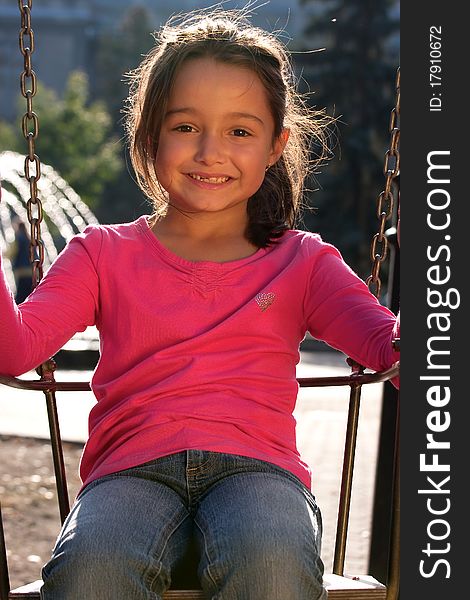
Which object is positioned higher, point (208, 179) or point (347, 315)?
point (208, 179)

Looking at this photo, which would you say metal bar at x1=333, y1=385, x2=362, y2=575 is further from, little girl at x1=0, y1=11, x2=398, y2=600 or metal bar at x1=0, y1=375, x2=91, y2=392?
metal bar at x1=0, y1=375, x2=91, y2=392

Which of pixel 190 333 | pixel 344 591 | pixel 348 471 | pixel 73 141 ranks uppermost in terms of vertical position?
pixel 73 141

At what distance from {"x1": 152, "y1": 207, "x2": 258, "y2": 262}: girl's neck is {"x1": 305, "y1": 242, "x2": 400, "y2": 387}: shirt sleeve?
0.16m

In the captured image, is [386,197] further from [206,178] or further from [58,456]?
[58,456]

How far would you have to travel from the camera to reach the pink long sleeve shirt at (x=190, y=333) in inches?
101

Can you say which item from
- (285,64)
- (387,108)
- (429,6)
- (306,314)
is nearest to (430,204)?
(429,6)

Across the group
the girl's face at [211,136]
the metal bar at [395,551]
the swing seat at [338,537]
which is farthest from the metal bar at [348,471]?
the girl's face at [211,136]

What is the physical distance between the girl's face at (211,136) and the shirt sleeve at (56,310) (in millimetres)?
227

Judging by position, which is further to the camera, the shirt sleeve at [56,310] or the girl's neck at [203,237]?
the girl's neck at [203,237]

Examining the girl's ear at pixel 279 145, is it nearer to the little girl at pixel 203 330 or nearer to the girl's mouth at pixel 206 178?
the little girl at pixel 203 330

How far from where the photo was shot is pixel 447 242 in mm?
2324

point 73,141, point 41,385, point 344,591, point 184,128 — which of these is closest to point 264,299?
point 184,128

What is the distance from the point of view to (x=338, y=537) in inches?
115

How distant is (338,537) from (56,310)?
2.60 feet
